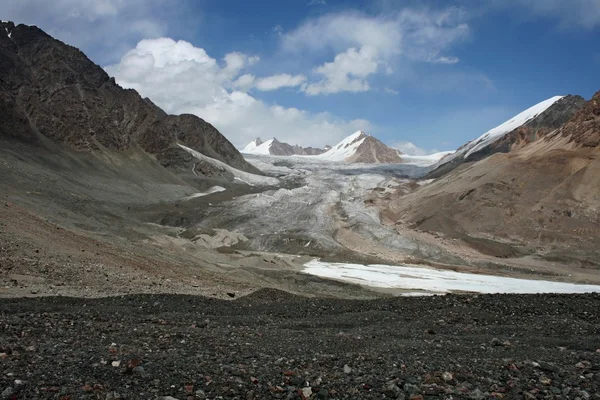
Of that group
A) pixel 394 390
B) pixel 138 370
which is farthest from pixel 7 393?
pixel 394 390

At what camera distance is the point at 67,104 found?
93500 mm

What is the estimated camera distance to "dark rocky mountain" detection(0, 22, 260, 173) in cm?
8338

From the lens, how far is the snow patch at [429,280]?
33938 millimetres

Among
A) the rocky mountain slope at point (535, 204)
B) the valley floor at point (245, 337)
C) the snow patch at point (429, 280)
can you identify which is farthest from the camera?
the rocky mountain slope at point (535, 204)

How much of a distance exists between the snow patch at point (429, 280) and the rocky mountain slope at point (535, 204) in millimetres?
16328

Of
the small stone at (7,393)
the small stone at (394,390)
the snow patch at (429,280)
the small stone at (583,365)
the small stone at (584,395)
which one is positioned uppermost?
the small stone at (583,365)

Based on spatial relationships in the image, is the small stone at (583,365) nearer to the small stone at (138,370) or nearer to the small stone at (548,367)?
the small stone at (548,367)

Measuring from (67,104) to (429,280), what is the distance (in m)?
82.0

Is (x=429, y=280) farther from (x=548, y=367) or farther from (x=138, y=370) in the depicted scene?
(x=138, y=370)

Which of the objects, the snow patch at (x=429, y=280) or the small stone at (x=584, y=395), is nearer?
the small stone at (x=584, y=395)

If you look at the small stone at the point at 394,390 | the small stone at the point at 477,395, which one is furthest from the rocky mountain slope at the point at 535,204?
the small stone at the point at 394,390

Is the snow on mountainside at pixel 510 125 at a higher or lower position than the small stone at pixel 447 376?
higher

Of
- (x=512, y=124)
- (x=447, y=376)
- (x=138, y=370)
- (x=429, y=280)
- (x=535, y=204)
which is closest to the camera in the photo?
(x=138, y=370)

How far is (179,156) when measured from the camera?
387 feet
